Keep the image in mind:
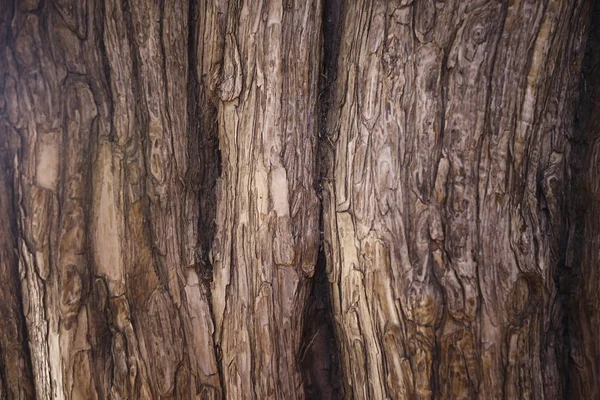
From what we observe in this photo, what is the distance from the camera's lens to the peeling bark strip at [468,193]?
47.1 inches

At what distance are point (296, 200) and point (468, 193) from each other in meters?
0.44

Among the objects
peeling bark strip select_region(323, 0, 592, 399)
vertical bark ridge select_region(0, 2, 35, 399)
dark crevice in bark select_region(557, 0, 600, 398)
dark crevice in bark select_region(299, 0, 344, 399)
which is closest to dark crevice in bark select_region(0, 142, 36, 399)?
vertical bark ridge select_region(0, 2, 35, 399)

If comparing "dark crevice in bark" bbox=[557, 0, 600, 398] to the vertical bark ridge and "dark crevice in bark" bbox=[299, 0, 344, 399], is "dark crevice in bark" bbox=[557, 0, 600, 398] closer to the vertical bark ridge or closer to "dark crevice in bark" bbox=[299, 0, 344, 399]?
"dark crevice in bark" bbox=[299, 0, 344, 399]

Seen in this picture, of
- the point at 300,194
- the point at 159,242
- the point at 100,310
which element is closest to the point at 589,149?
the point at 300,194

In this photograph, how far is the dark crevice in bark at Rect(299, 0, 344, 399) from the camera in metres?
1.35

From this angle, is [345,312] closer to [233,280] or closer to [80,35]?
[233,280]

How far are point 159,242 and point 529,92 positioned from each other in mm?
1048

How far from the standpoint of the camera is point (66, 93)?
1.29 meters

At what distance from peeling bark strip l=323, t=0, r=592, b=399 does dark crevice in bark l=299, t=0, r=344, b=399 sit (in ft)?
0.50

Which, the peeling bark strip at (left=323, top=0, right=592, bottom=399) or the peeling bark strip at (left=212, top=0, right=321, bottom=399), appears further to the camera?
the peeling bark strip at (left=212, top=0, right=321, bottom=399)

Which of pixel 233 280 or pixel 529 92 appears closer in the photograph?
pixel 529 92

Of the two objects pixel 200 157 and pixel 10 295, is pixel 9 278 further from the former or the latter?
pixel 200 157

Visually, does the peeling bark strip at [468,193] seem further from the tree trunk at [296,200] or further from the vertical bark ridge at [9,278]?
the vertical bark ridge at [9,278]

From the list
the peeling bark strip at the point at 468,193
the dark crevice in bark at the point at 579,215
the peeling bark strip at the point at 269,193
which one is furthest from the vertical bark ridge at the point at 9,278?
the dark crevice in bark at the point at 579,215
